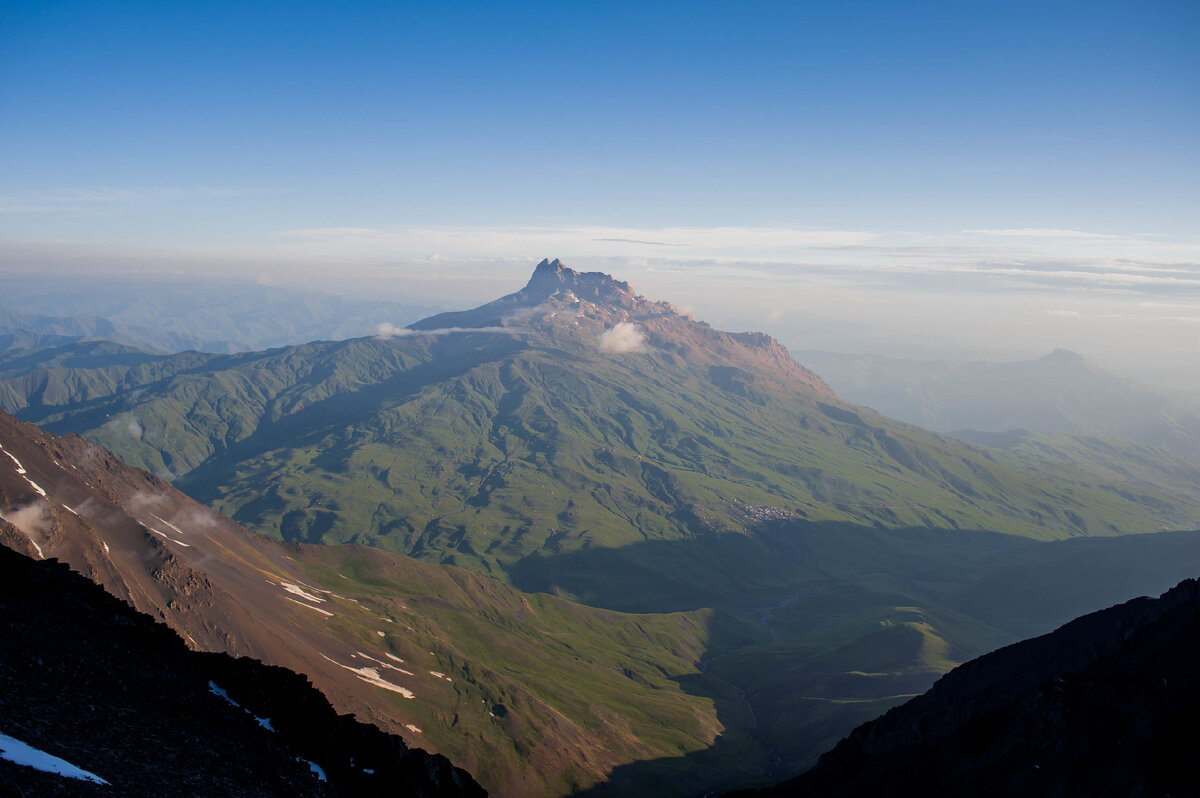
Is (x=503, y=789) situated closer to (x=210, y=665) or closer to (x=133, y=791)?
(x=210, y=665)

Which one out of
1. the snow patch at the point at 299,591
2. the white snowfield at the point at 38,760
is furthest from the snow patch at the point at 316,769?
the snow patch at the point at 299,591

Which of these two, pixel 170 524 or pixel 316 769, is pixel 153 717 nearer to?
pixel 316 769

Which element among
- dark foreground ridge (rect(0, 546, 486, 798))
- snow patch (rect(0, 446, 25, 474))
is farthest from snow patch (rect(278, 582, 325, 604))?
dark foreground ridge (rect(0, 546, 486, 798))

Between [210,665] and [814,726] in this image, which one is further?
[814,726]

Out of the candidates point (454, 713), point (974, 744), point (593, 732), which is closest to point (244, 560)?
point (454, 713)

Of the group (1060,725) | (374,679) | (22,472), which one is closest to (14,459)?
(22,472)

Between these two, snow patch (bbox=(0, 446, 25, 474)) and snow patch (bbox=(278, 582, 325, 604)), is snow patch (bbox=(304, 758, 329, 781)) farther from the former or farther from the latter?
snow patch (bbox=(278, 582, 325, 604))
